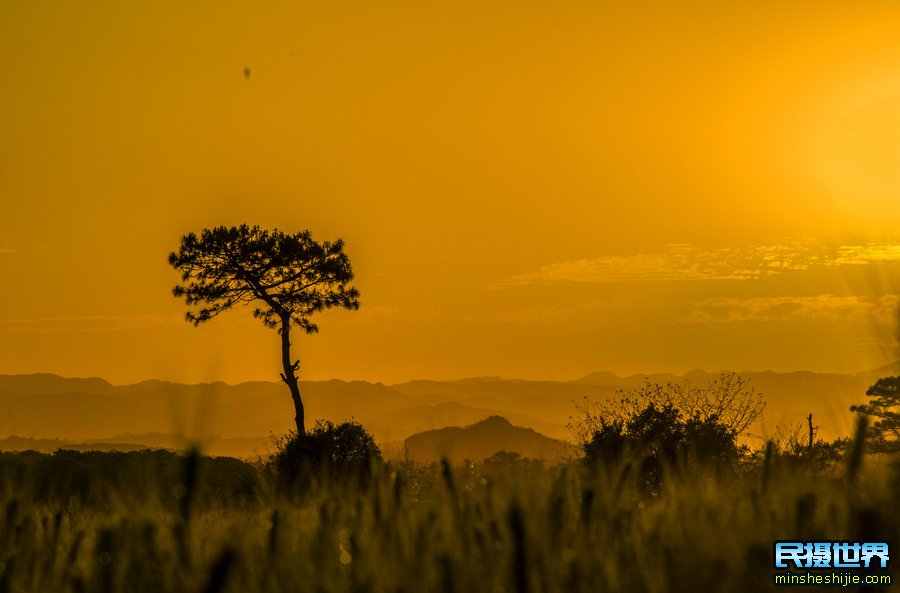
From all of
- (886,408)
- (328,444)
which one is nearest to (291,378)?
(328,444)

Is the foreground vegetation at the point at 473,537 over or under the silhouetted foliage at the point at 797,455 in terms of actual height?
under

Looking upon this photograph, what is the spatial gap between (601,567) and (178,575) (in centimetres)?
165

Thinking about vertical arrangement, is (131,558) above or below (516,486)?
below

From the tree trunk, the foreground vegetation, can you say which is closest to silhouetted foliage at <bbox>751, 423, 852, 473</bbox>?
the foreground vegetation

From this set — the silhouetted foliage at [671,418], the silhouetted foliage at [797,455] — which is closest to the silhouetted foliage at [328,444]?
the silhouetted foliage at [671,418]

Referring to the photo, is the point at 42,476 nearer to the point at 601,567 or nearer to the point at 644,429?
the point at 644,429

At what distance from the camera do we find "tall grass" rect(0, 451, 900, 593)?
138 inches

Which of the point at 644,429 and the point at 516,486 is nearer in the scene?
the point at 516,486

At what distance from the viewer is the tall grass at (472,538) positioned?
352 centimetres

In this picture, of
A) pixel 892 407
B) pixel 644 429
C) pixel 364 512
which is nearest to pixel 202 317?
pixel 644 429

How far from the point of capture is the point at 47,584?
4172mm

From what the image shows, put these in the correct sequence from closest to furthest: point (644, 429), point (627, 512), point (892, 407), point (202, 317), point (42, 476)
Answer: point (627, 512)
point (644, 429)
point (42, 476)
point (202, 317)
point (892, 407)

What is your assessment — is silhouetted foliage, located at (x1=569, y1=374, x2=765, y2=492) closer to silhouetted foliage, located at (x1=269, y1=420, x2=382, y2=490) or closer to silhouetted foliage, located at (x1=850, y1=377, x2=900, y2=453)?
silhouetted foliage, located at (x1=269, y1=420, x2=382, y2=490)

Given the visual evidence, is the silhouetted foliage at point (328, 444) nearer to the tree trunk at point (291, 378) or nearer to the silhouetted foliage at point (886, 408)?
the tree trunk at point (291, 378)
